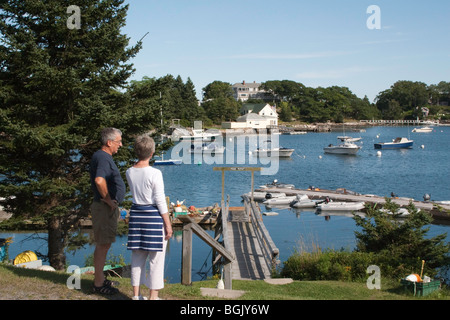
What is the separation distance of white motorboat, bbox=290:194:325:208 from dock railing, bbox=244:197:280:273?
34.3ft

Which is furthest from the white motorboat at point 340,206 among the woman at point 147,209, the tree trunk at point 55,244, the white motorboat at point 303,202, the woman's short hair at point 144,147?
the woman's short hair at point 144,147

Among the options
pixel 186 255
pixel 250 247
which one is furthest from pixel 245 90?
pixel 186 255

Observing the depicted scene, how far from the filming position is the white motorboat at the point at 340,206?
31.7 m

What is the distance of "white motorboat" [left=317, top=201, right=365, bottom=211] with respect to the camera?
104ft

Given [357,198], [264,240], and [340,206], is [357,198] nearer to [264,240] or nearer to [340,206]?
[340,206]

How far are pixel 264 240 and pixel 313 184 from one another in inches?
1301

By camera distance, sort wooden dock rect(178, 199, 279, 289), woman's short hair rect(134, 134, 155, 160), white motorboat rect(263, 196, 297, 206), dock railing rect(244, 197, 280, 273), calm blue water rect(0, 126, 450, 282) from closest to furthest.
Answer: woman's short hair rect(134, 134, 155, 160), wooden dock rect(178, 199, 279, 289), dock railing rect(244, 197, 280, 273), calm blue water rect(0, 126, 450, 282), white motorboat rect(263, 196, 297, 206)

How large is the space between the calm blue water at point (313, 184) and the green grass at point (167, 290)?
4.03 metres

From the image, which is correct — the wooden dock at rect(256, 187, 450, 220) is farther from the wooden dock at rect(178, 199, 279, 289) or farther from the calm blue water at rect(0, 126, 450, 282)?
the wooden dock at rect(178, 199, 279, 289)

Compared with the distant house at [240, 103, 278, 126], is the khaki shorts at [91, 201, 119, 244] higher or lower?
lower

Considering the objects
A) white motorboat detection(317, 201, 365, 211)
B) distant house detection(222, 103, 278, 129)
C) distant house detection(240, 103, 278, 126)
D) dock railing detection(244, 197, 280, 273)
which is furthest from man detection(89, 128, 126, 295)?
distant house detection(240, 103, 278, 126)

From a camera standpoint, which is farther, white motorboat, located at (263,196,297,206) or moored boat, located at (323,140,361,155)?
moored boat, located at (323,140,361,155)
